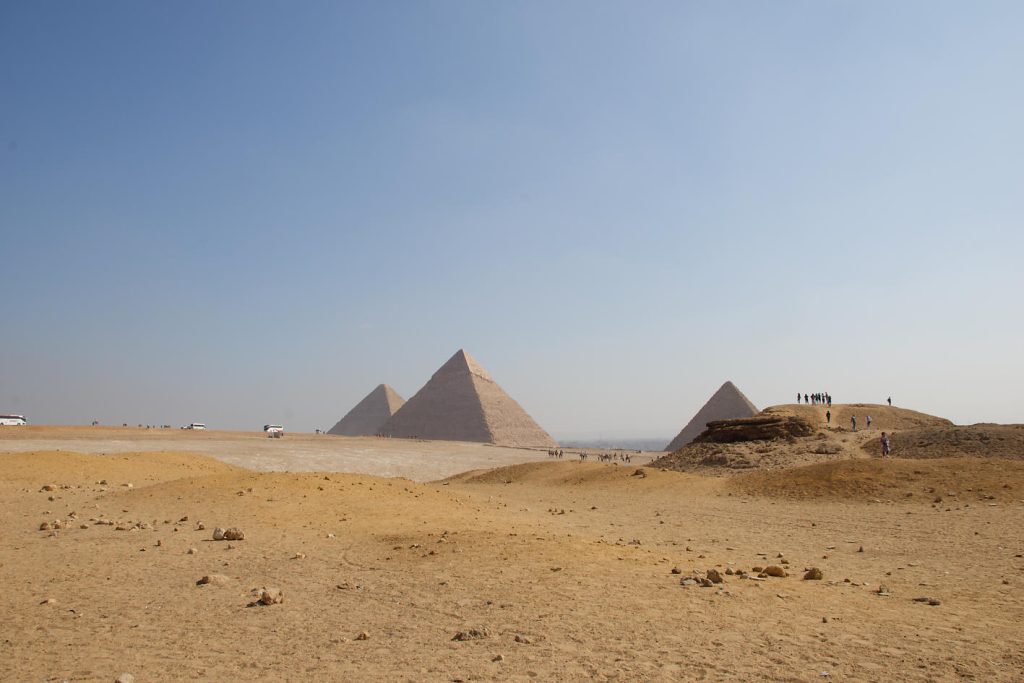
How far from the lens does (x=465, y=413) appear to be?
304 ft

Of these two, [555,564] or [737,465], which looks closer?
[555,564]

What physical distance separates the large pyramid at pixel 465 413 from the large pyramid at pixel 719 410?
29.0m

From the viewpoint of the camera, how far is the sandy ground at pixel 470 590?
4770mm

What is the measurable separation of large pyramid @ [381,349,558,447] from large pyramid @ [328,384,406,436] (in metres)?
21.4

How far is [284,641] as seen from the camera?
5332 mm

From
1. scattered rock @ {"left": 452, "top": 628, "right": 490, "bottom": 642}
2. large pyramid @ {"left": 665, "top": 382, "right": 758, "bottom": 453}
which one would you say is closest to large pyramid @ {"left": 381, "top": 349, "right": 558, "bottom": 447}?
large pyramid @ {"left": 665, "top": 382, "right": 758, "bottom": 453}

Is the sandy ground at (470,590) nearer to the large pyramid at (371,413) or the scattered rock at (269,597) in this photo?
the scattered rock at (269,597)

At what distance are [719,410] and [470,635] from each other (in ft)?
220

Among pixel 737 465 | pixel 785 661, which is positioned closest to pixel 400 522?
pixel 785 661

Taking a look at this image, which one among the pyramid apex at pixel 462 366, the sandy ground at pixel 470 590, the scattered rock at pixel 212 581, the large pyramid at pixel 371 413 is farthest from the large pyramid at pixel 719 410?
the large pyramid at pixel 371 413

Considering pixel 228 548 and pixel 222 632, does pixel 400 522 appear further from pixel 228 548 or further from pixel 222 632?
pixel 222 632

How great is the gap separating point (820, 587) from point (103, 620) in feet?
24.7

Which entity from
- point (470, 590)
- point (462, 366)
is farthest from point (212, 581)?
point (462, 366)

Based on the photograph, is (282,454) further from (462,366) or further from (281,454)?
(462,366)
